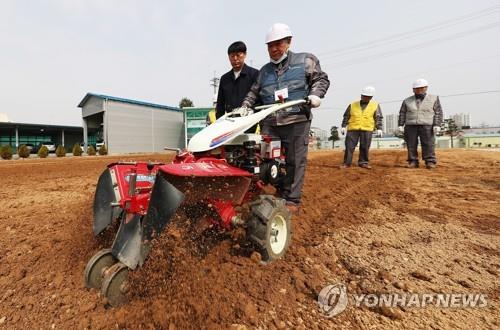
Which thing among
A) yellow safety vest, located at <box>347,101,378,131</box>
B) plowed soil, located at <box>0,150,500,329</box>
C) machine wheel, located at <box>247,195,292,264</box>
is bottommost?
plowed soil, located at <box>0,150,500,329</box>

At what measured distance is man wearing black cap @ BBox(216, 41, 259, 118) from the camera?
411 cm

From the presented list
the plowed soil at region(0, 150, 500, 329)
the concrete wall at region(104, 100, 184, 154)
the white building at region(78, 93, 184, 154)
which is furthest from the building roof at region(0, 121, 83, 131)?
the plowed soil at region(0, 150, 500, 329)

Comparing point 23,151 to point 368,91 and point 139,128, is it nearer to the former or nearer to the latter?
point 139,128

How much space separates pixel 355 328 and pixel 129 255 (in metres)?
1.46

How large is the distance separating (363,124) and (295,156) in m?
4.79

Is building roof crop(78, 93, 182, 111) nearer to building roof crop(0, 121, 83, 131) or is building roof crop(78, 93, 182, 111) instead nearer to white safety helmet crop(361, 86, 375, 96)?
building roof crop(0, 121, 83, 131)

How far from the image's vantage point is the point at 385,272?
2244 millimetres

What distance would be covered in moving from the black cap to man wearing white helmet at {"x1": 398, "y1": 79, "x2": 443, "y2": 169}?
5105 millimetres

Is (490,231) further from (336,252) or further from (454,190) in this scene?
(454,190)

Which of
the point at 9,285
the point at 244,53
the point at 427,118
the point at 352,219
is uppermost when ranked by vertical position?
the point at 244,53

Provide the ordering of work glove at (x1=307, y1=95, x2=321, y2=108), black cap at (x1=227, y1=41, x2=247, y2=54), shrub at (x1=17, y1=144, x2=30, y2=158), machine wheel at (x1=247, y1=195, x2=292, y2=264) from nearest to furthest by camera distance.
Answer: machine wheel at (x1=247, y1=195, x2=292, y2=264), work glove at (x1=307, y1=95, x2=321, y2=108), black cap at (x1=227, y1=41, x2=247, y2=54), shrub at (x1=17, y1=144, x2=30, y2=158)

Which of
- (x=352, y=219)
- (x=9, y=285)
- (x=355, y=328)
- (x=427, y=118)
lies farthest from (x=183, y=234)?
(x=427, y=118)

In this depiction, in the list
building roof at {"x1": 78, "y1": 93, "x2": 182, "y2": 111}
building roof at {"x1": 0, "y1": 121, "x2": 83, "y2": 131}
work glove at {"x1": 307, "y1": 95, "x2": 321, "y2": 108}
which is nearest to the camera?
work glove at {"x1": 307, "y1": 95, "x2": 321, "y2": 108}

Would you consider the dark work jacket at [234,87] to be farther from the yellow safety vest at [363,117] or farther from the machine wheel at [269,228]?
the yellow safety vest at [363,117]
